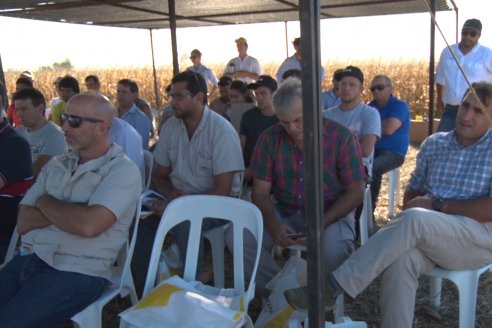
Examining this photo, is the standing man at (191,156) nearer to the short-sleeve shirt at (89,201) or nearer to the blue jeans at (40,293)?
the short-sleeve shirt at (89,201)

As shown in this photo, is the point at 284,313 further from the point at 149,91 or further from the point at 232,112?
the point at 149,91

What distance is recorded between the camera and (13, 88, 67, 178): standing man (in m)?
4.07

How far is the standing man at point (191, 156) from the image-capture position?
3.39 meters

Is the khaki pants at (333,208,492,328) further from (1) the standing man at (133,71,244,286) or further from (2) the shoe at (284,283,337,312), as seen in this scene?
(1) the standing man at (133,71,244,286)

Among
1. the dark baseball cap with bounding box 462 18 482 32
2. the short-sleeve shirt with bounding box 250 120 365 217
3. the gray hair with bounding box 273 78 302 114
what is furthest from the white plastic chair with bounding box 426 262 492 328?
the dark baseball cap with bounding box 462 18 482 32

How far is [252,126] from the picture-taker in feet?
15.8

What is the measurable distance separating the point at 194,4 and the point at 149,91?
12464 mm

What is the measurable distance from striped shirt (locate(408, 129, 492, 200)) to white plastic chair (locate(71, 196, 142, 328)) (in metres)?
1.63

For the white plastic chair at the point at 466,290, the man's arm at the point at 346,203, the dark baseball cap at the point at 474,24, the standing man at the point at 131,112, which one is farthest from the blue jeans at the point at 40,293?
the dark baseball cap at the point at 474,24

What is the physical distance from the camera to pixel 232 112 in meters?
5.68

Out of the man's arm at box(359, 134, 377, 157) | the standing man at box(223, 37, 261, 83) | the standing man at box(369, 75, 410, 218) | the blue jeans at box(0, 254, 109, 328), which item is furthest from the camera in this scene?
the standing man at box(223, 37, 261, 83)

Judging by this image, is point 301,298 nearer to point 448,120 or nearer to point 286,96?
point 286,96

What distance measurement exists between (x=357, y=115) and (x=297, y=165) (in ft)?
5.01

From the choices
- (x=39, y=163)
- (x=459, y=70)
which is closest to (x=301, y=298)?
(x=39, y=163)
